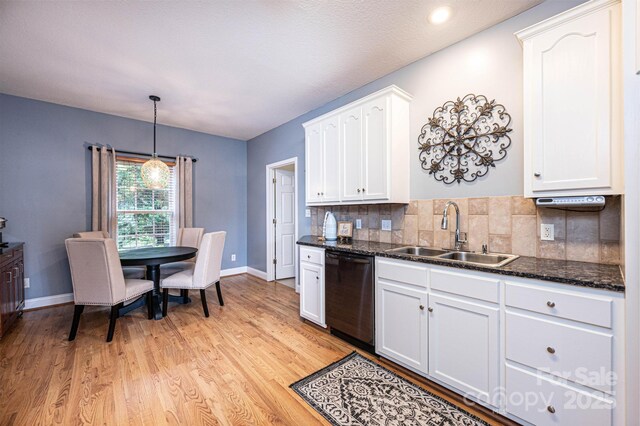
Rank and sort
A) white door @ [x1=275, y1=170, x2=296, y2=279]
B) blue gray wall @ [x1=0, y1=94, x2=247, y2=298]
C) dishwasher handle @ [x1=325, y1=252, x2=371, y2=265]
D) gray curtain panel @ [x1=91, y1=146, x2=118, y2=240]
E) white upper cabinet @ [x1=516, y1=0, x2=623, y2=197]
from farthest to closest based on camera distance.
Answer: white door @ [x1=275, y1=170, x2=296, y2=279] → gray curtain panel @ [x1=91, y1=146, x2=118, y2=240] → blue gray wall @ [x1=0, y1=94, x2=247, y2=298] → dishwasher handle @ [x1=325, y1=252, x2=371, y2=265] → white upper cabinet @ [x1=516, y1=0, x2=623, y2=197]

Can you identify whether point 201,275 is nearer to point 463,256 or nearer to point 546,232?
point 463,256

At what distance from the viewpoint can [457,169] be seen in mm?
2285

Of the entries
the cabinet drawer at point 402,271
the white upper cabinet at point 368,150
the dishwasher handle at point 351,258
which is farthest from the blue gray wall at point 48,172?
the cabinet drawer at point 402,271

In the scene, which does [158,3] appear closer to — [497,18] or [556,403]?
[497,18]

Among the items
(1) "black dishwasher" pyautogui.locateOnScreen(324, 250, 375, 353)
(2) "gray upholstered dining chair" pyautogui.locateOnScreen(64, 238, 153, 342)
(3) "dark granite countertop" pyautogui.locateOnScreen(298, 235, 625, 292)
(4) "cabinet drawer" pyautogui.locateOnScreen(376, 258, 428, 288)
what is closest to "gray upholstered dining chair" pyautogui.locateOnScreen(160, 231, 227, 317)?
(2) "gray upholstered dining chair" pyautogui.locateOnScreen(64, 238, 153, 342)

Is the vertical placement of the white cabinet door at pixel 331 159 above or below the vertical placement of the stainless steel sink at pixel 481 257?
above

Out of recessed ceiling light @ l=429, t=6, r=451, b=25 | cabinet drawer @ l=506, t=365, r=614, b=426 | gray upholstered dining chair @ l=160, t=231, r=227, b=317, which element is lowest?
cabinet drawer @ l=506, t=365, r=614, b=426

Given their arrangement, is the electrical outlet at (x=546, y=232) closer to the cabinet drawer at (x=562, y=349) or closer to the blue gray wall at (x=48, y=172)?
the cabinet drawer at (x=562, y=349)

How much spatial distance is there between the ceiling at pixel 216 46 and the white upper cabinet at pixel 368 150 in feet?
1.52

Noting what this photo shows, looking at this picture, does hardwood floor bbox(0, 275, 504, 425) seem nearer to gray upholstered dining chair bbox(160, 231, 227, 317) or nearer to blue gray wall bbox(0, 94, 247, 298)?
gray upholstered dining chair bbox(160, 231, 227, 317)

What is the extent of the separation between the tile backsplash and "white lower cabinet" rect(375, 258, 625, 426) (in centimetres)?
60

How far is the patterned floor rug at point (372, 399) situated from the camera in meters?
1.55

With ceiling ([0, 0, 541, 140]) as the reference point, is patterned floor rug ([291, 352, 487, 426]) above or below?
below

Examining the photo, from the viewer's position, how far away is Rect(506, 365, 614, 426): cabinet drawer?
4.04ft
